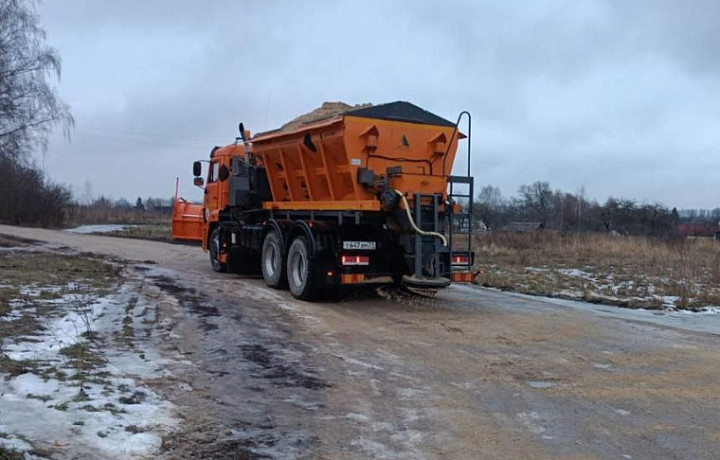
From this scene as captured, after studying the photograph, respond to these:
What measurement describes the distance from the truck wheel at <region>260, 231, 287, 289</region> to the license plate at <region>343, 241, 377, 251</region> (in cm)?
201

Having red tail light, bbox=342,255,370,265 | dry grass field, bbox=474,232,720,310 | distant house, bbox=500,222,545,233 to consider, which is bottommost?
dry grass field, bbox=474,232,720,310

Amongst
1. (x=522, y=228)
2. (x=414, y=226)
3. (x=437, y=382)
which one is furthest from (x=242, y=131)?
(x=522, y=228)

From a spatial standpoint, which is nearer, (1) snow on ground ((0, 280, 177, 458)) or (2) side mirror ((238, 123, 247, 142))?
(1) snow on ground ((0, 280, 177, 458))

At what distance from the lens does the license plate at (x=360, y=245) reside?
38.2 ft

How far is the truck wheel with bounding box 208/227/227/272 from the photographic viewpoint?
17250mm

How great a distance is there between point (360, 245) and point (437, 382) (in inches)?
213

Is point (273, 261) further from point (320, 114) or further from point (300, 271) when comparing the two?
point (320, 114)

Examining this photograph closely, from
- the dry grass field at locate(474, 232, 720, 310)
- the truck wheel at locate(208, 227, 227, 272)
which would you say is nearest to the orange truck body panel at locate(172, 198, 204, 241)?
the truck wheel at locate(208, 227, 227, 272)

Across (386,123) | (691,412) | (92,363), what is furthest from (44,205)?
(691,412)

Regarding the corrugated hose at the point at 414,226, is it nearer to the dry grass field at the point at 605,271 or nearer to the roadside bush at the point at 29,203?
the dry grass field at the point at 605,271

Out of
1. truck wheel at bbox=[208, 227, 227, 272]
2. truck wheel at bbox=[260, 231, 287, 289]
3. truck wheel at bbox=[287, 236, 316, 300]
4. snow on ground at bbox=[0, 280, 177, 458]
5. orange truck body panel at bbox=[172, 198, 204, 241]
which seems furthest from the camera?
orange truck body panel at bbox=[172, 198, 204, 241]

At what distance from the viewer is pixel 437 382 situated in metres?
6.53

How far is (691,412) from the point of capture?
18.7ft

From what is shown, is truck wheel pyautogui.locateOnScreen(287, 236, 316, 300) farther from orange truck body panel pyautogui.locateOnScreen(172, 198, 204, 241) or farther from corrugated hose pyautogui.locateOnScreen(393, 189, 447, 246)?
orange truck body panel pyautogui.locateOnScreen(172, 198, 204, 241)
